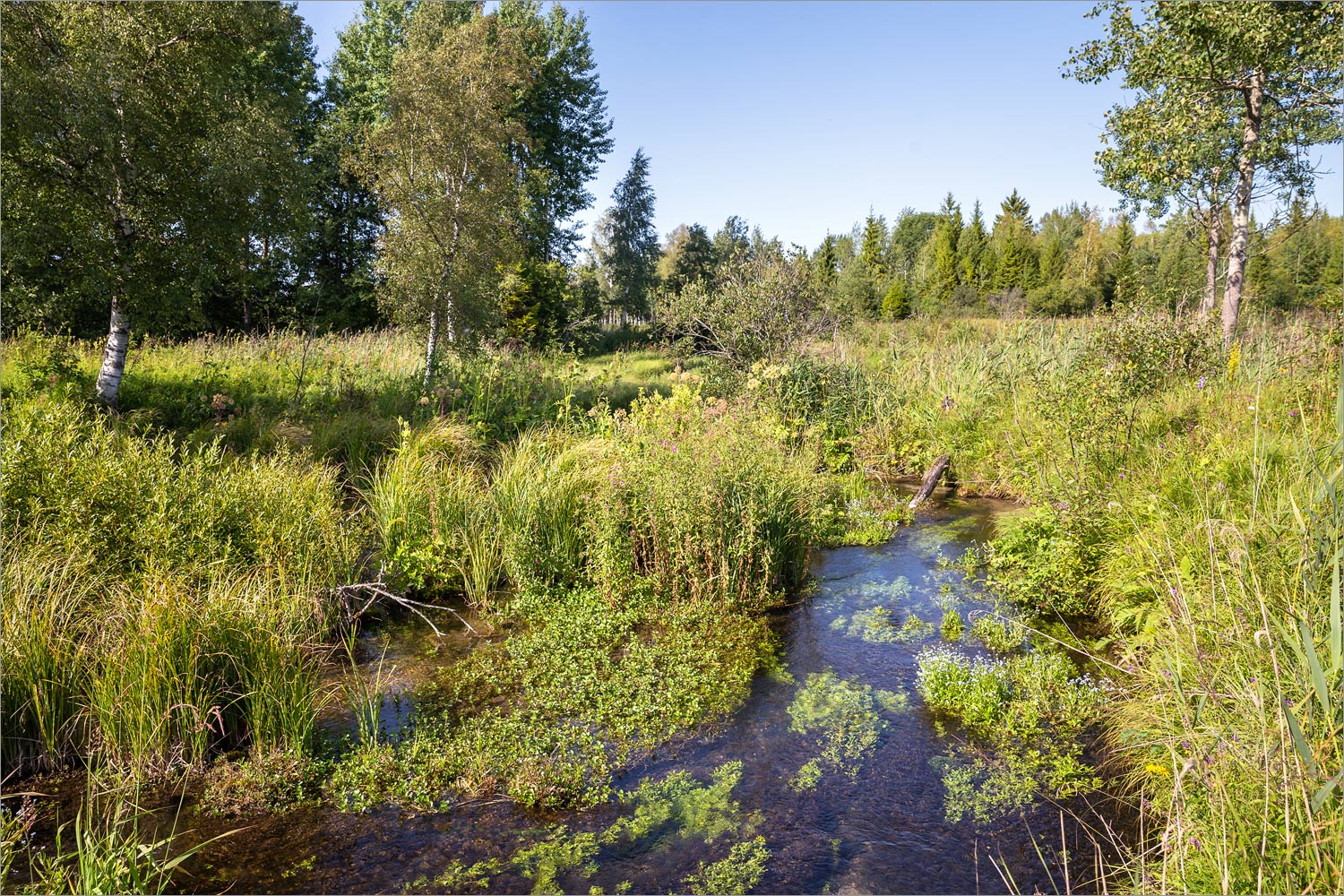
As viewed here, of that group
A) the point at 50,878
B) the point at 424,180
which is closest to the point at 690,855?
the point at 50,878

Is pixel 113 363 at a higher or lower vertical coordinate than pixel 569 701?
higher

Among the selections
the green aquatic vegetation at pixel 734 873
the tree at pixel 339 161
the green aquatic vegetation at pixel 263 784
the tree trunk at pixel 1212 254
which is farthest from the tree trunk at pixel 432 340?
the tree trunk at pixel 1212 254

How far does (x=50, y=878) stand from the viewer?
8.77 feet

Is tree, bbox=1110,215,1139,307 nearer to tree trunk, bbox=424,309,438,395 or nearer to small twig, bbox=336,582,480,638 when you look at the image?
small twig, bbox=336,582,480,638

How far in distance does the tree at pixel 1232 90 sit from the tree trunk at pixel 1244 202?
0.02 m

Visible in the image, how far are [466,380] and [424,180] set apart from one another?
11.9 feet

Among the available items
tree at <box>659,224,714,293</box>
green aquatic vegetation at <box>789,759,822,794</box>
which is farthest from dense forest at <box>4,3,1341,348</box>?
tree at <box>659,224,714,293</box>

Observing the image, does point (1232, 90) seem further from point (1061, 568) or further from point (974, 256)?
point (974, 256)

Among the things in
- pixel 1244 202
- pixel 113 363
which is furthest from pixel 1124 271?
pixel 113 363

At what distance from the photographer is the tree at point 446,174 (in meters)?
11.3

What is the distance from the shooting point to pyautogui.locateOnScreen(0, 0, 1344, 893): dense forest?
9.96 ft

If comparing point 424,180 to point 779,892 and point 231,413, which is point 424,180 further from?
point 779,892

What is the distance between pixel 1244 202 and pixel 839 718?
506 inches

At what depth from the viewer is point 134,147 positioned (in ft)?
23.1
